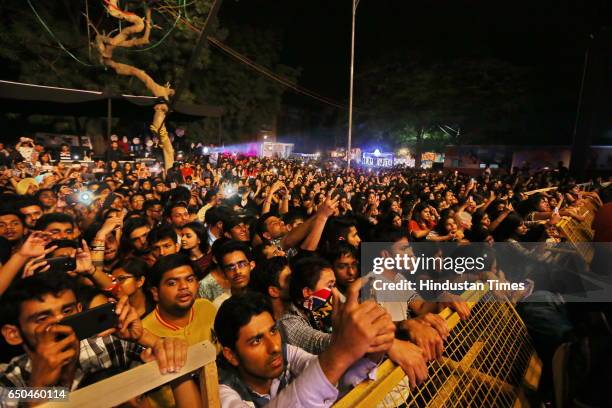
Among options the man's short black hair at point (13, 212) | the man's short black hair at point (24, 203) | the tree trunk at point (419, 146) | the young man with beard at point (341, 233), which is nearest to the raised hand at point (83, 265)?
the man's short black hair at point (13, 212)

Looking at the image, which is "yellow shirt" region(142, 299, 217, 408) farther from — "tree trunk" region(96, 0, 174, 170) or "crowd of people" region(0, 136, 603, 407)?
"tree trunk" region(96, 0, 174, 170)

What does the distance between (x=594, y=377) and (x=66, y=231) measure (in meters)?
4.44

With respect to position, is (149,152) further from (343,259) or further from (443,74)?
(443,74)

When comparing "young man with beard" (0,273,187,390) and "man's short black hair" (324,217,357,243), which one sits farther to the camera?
"man's short black hair" (324,217,357,243)

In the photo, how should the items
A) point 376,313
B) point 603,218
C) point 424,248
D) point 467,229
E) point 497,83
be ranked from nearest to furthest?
point 376,313 < point 603,218 < point 424,248 < point 467,229 < point 497,83

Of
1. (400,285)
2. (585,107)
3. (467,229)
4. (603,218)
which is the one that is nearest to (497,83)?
(585,107)

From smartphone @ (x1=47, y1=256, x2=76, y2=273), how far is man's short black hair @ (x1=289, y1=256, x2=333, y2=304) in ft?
5.21

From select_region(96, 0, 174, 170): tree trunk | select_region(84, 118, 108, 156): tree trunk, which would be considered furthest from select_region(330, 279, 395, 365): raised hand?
select_region(84, 118, 108, 156): tree trunk

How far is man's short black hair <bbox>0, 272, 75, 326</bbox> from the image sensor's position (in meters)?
1.84

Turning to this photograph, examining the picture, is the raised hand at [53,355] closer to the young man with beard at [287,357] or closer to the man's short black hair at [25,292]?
the man's short black hair at [25,292]

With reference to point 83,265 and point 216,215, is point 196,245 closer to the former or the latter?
point 216,215

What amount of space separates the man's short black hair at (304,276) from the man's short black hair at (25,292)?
1.49m

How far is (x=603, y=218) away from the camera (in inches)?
176

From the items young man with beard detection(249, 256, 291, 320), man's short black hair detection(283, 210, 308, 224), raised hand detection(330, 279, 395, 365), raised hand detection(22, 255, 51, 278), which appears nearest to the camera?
raised hand detection(330, 279, 395, 365)
